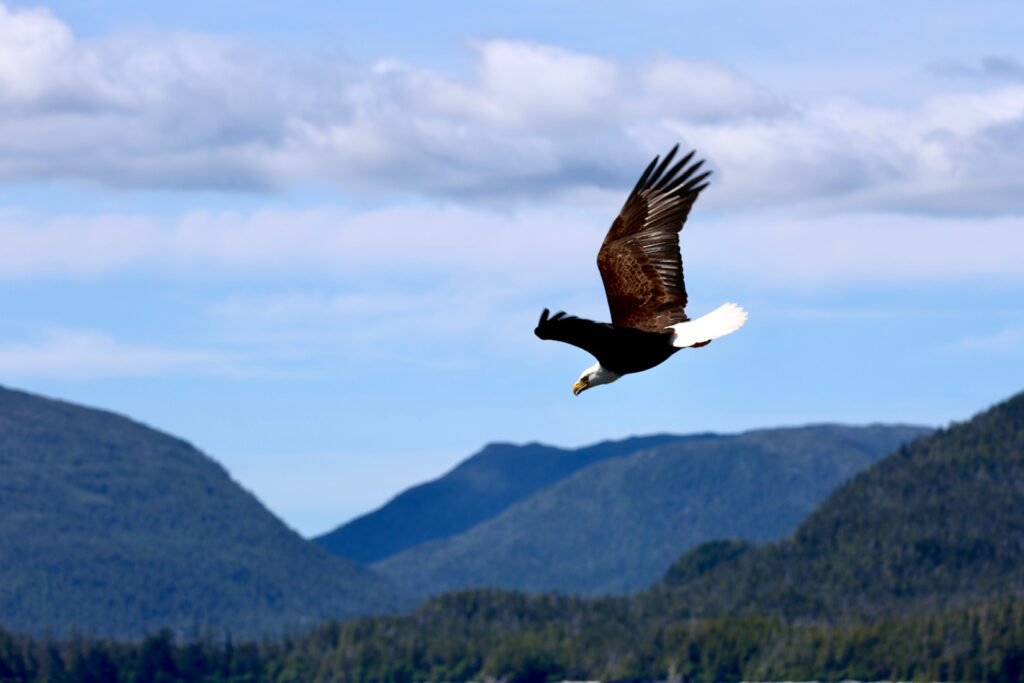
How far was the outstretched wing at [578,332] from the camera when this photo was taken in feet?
94.3

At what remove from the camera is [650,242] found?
3847cm

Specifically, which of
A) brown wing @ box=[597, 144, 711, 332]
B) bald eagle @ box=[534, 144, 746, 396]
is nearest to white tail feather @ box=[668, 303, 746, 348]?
bald eagle @ box=[534, 144, 746, 396]

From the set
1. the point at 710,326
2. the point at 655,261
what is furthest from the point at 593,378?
the point at 655,261

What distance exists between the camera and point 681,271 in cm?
3800

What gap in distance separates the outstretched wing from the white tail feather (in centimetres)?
182

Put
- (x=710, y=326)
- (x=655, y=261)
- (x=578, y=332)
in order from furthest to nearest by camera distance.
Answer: (x=655, y=261) < (x=710, y=326) < (x=578, y=332)

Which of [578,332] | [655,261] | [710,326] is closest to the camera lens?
[578,332]

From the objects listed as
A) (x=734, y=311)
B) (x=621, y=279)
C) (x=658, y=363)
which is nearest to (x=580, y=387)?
(x=658, y=363)

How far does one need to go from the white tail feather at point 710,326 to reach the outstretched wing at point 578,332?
5.98 ft

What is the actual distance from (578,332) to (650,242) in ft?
31.5

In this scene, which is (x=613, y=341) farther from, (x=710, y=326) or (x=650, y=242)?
(x=650, y=242)

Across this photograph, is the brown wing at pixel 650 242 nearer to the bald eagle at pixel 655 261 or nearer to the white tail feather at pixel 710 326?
the bald eagle at pixel 655 261

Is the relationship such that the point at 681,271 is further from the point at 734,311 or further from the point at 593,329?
the point at 593,329

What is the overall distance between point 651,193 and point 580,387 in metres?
9.16
